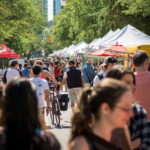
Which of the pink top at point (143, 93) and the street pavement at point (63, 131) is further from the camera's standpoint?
the street pavement at point (63, 131)

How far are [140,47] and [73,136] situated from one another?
12244 mm

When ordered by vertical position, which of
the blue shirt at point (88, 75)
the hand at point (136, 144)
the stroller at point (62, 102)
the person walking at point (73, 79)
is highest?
the hand at point (136, 144)

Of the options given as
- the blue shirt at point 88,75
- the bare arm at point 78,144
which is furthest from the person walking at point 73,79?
the bare arm at point 78,144

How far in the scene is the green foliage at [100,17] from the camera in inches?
1121

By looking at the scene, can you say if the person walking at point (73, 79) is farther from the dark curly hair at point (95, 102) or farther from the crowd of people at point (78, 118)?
the dark curly hair at point (95, 102)

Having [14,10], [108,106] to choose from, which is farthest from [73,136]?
[14,10]

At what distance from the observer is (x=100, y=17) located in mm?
36406

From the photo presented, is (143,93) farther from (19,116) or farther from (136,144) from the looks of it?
(19,116)

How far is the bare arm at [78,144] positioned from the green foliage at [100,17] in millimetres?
23267

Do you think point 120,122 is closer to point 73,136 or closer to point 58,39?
point 73,136

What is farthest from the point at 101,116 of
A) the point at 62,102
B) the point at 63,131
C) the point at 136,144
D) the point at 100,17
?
the point at 100,17

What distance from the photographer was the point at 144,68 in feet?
18.6

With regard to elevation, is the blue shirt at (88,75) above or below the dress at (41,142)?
below

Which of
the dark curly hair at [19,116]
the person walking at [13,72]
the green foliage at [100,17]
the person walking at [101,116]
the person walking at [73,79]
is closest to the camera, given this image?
the dark curly hair at [19,116]
